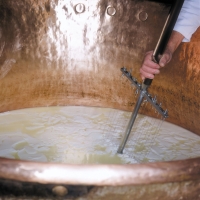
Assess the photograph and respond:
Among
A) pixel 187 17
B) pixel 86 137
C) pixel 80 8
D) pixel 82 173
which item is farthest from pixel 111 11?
pixel 82 173

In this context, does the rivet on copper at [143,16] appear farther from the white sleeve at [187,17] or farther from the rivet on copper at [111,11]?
the white sleeve at [187,17]

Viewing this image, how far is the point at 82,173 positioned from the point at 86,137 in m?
0.77

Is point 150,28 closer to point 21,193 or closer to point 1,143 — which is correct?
point 1,143

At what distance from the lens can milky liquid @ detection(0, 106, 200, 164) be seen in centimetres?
112

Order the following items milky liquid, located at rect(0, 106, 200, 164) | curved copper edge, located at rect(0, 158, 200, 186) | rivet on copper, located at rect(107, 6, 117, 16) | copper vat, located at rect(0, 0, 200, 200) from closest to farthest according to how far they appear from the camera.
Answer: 1. curved copper edge, located at rect(0, 158, 200, 186)
2. milky liquid, located at rect(0, 106, 200, 164)
3. copper vat, located at rect(0, 0, 200, 200)
4. rivet on copper, located at rect(107, 6, 117, 16)

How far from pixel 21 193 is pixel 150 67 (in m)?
0.57

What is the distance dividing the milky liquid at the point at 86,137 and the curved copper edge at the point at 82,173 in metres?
0.59

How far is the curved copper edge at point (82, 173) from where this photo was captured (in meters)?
0.48

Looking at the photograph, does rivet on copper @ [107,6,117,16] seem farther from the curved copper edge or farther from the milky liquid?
the curved copper edge

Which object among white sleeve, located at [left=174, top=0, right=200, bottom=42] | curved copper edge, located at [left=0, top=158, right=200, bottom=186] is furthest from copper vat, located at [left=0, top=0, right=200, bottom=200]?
curved copper edge, located at [left=0, top=158, right=200, bottom=186]

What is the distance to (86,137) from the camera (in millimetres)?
1248

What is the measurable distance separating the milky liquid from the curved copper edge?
0.59 metres

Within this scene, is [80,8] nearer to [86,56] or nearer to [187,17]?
[86,56]

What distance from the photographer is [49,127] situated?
4.24ft
